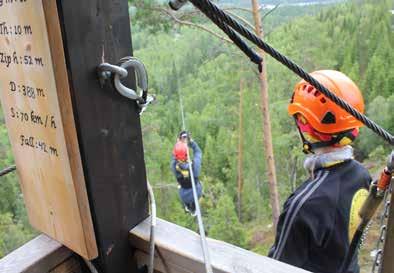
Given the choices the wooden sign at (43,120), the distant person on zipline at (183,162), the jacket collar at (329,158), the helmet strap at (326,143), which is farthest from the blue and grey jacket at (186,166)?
the wooden sign at (43,120)

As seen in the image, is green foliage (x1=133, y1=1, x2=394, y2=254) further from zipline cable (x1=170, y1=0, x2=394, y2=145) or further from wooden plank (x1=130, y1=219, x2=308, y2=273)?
zipline cable (x1=170, y1=0, x2=394, y2=145)

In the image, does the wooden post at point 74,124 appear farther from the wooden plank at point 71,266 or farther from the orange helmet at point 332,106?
the orange helmet at point 332,106

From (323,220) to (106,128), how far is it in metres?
1.00

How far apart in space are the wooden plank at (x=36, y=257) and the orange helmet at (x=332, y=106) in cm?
121

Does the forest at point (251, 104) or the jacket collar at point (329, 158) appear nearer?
the jacket collar at point (329, 158)

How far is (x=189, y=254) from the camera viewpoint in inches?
32.6

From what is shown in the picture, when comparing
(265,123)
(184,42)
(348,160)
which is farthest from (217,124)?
(348,160)

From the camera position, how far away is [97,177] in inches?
32.0

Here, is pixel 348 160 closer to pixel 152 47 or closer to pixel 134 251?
pixel 134 251

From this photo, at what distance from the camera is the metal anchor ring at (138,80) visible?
0.79 m

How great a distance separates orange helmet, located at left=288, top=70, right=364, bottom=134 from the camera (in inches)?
67.6

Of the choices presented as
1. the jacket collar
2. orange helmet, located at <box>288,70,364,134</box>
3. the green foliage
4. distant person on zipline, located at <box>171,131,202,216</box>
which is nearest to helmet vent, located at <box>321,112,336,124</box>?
orange helmet, located at <box>288,70,364,134</box>

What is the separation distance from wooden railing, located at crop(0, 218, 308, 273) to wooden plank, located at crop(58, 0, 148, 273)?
0.05 m

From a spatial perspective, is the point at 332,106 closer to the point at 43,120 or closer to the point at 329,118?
the point at 329,118
